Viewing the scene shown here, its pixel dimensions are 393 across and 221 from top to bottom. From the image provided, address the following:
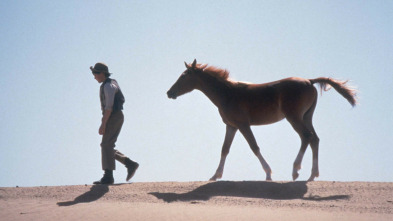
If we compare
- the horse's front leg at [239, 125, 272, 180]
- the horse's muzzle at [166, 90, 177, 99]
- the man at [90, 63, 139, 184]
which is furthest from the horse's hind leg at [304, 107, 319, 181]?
the man at [90, 63, 139, 184]

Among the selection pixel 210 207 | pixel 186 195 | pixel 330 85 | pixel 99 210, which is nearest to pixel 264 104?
pixel 330 85

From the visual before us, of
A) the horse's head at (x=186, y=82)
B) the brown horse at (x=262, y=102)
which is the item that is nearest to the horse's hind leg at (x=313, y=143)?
the brown horse at (x=262, y=102)

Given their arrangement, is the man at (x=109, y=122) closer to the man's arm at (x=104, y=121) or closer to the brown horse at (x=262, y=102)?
the man's arm at (x=104, y=121)

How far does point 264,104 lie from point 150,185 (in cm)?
294

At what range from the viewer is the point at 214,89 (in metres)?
10.1

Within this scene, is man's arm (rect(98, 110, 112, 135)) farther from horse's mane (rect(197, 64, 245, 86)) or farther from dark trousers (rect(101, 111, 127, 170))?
horse's mane (rect(197, 64, 245, 86))

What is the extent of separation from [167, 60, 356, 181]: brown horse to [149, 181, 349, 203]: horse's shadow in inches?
45.3

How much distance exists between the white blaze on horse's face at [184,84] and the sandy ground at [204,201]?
2.30 m

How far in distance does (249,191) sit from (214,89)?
2902mm

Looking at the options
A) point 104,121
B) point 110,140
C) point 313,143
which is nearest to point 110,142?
point 110,140

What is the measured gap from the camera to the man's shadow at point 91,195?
7.57 m

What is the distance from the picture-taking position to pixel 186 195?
26.0 feet

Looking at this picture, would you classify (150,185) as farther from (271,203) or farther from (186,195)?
(271,203)

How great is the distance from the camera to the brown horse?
9.41 metres
